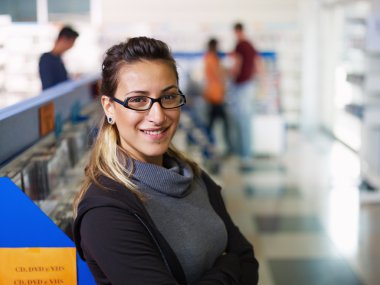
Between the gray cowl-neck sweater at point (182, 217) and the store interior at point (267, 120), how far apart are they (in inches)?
18.3

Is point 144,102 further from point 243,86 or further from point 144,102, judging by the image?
point 243,86

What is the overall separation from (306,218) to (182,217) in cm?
434

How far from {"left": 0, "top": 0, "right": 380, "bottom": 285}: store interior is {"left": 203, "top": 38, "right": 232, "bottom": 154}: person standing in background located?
370mm

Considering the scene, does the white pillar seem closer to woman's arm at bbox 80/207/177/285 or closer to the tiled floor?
the tiled floor

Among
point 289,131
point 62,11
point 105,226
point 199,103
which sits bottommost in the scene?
point 289,131

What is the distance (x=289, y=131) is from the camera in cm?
1143

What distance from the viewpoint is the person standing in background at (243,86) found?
8.80 metres

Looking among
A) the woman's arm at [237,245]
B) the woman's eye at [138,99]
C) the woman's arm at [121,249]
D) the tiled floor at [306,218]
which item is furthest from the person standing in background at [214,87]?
the woman's arm at [121,249]

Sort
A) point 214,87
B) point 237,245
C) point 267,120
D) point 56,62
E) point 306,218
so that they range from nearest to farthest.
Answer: point 237,245 → point 56,62 → point 306,218 → point 214,87 → point 267,120

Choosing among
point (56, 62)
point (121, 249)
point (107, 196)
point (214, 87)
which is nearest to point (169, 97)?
point (107, 196)

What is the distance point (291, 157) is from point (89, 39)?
334 cm

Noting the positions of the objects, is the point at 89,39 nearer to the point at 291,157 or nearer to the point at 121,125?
the point at 291,157

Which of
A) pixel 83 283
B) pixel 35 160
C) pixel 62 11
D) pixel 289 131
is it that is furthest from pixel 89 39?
pixel 83 283

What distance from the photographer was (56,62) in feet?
14.1
